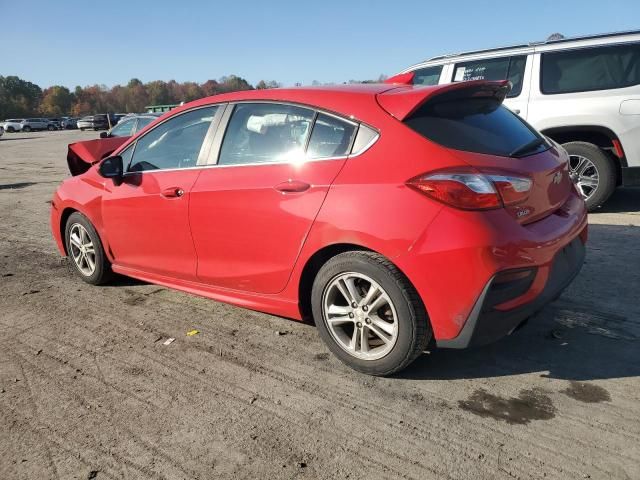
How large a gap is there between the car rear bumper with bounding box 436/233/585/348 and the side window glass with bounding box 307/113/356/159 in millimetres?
1131

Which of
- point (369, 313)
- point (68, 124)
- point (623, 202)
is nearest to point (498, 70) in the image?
point (623, 202)

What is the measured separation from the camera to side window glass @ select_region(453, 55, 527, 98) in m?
6.71

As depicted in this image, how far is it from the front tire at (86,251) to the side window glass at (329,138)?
2491mm

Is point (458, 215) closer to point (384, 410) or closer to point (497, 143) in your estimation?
point (497, 143)

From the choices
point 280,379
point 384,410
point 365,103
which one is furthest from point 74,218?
point 384,410

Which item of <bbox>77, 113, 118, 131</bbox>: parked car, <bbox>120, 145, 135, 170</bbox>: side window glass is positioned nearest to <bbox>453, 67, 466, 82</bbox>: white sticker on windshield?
<bbox>120, 145, 135, 170</bbox>: side window glass

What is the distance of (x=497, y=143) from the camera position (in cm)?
286

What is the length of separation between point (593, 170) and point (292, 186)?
16.1ft

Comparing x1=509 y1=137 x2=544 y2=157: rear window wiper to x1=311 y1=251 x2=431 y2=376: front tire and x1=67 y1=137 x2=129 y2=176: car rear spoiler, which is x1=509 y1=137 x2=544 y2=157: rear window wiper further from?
x1=67 y1=137 x2=129 y2=176: car rear spoiler

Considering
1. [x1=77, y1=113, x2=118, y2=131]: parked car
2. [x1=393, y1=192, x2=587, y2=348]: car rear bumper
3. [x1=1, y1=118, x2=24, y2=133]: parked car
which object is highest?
[x1=393, y1=192, x2=587, y2=348]: car rear bumper

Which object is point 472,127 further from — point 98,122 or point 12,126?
point 12,126

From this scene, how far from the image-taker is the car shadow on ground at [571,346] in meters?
2.95

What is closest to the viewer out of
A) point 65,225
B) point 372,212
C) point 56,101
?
point 372,212

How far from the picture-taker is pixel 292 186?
3043mm
